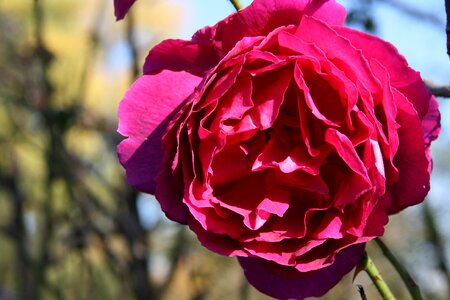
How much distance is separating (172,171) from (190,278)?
1.48 meters

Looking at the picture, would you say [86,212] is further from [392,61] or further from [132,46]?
[392,61]

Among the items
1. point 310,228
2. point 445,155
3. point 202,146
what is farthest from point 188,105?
point 445,155

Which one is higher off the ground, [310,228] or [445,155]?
[310,228]

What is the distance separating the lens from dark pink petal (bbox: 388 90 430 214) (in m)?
0.65

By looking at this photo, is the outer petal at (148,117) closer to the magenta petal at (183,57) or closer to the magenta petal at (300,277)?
the magenta petal at (183,57)

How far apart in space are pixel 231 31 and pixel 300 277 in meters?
0.21

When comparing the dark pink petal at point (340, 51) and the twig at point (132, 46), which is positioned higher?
the dark pink petal at point (340, 51)

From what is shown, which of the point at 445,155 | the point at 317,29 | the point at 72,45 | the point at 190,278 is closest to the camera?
the point at 317,29

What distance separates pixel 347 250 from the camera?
68 cm

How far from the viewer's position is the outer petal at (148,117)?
2.23 ft

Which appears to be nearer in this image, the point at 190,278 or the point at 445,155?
the point at 190,278

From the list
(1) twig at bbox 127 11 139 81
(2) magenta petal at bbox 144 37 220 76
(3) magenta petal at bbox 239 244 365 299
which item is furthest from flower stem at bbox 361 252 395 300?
(1) twig at bbox 127 11 139 81

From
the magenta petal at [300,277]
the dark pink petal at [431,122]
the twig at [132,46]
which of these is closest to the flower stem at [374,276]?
the magenta petal at [300,277]

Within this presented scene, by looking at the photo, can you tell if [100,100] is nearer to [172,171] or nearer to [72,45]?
[72,45]
